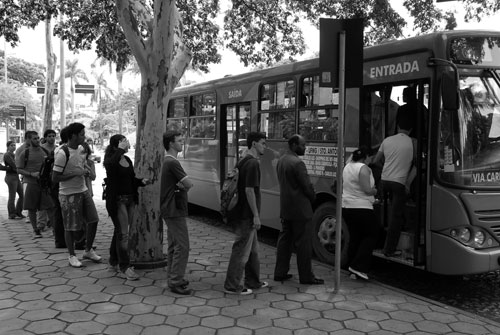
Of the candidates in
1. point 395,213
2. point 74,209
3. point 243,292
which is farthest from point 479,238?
point 74,209

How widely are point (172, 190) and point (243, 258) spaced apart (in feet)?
3.42

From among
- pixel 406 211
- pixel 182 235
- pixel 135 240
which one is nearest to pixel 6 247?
pixel 135 240

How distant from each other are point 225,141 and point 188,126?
1608 mm

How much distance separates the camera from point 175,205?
4977 mm

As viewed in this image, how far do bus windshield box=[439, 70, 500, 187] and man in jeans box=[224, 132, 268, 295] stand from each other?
75.8 inches

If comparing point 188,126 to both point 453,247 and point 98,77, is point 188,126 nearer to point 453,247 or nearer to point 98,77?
point 453,247

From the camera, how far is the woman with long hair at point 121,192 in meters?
5.38

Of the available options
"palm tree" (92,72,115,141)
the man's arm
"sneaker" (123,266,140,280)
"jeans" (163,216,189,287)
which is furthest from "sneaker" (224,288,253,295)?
"palm tree" (92,72,115,141)

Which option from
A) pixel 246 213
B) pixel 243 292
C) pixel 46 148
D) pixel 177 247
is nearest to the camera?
pixel 246 213

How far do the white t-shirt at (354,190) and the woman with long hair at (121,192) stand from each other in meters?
2.40

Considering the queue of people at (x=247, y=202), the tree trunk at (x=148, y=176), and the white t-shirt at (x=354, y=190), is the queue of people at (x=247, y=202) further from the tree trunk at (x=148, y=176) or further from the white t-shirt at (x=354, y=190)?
the tree trunk at (x=148, y=176)

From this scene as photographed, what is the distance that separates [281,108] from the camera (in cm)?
732

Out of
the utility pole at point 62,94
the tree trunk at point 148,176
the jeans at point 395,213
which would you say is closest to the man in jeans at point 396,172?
the jeans at point 395,213

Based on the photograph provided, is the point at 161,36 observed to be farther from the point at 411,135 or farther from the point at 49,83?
the point at 49,83
